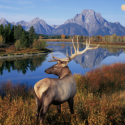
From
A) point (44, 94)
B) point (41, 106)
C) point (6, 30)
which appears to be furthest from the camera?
point (6, 30)

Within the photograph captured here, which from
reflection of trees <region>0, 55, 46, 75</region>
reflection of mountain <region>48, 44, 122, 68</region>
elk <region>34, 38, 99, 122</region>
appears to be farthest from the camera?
reflection of mountain <region>48, 44, 122, 68</region>

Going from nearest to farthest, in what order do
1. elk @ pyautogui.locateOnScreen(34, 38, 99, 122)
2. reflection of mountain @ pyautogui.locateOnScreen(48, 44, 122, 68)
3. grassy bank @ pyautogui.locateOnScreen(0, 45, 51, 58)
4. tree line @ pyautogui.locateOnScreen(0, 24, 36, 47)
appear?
1. elk @ pyautogui.locateOnScreen(34, 38, 99, 122)
2. reflection of mountain @ pyautogui.locateOnScreen(48, 44, 122, 68)
3. grassy bank @ pyautogui.locateOnScreen(0, 45, 51, 58)
4. tree line @ pyautogui.locateOnScreen(0, 24, 36, 47)

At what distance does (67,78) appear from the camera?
17.4ft

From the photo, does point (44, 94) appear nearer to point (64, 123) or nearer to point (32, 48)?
point (64, 123)

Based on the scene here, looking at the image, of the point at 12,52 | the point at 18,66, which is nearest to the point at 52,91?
the point at 18,66

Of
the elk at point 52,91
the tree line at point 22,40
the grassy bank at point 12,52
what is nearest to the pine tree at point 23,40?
the tree line at point 22,40

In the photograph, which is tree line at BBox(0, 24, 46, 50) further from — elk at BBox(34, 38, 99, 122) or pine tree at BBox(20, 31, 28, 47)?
elk at BBox(34, 38, 99, 122)

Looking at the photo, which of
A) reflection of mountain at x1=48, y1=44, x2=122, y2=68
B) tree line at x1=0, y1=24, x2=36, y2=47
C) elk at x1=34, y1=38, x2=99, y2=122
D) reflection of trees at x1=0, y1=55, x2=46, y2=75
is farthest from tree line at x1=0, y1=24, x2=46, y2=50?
elk at x1=34, y1=38, x2=99, y2=122

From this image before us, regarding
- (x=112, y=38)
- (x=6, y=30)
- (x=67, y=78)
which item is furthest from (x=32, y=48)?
(x=112, y=38)

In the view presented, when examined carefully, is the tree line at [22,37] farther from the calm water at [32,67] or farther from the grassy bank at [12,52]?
the calm water at [32,67]

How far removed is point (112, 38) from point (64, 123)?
15442 cm

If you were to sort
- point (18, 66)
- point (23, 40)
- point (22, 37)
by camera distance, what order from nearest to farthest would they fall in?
point (18, 66)
point (22, 37)
point (23, 40)

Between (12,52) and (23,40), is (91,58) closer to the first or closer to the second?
(12,52)

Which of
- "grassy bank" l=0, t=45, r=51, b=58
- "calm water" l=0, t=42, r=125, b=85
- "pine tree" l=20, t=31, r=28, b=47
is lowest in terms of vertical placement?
"calm water" l=0, t=42, r=125, b=85
